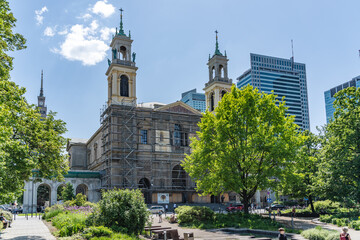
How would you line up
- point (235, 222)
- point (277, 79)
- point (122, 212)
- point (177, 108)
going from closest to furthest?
point (122, 212) → point (235, 222) → point (177, 108) → point (277, 79)

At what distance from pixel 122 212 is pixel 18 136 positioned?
9.24 metres

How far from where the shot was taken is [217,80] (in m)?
69.2

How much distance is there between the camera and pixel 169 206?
5456 centimetres

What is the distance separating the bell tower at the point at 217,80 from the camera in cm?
6919

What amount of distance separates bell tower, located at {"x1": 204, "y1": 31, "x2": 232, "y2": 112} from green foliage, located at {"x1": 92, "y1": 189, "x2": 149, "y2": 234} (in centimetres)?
5014

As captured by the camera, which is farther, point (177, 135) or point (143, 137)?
point (177, 135)

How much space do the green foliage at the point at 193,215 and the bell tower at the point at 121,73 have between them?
32.6 meters

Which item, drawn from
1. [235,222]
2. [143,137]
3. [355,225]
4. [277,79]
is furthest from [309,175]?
[277,79]

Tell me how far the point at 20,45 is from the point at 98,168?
4784 cm

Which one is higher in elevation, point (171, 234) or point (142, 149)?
point (142, 149)

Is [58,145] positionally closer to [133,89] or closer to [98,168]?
[133,89]

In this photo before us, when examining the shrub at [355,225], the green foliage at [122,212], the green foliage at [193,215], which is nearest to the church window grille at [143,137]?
the green foliage at [193,215]

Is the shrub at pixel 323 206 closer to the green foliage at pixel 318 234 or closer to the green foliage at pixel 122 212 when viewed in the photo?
the green foliage at pixel 318 234

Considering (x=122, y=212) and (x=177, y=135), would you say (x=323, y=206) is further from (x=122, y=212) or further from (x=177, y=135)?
(x=122, y=212)
